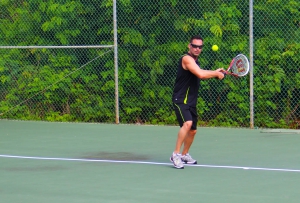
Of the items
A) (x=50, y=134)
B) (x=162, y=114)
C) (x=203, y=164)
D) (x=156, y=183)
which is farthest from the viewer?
(x=162, y=114)

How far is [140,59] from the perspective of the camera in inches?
595

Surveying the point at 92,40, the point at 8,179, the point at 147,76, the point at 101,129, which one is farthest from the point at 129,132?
the point at 8,179

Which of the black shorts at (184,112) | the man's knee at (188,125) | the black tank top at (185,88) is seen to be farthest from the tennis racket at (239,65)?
the man's knee at (188,125)

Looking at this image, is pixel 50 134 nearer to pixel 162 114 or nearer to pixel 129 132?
pixel 129 132

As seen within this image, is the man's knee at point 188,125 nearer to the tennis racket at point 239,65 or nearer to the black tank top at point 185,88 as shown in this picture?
the black tank top at point 185,88

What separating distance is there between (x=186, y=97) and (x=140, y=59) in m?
5.49

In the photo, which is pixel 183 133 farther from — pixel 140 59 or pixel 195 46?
pixel 140 59

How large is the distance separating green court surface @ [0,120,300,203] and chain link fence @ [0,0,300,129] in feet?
2.89

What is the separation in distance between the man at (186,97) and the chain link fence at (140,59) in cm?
447

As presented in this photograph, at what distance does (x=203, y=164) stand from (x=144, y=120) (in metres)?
5.33

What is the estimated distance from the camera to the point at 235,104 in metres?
14.3

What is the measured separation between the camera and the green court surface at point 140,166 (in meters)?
7.84

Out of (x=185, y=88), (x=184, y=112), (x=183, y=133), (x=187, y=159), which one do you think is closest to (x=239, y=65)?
(x=185, y=88)

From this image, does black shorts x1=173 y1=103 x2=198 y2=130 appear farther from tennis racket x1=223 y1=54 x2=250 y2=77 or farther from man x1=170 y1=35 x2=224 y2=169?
tennis racket x1=223 y1=54 x2=250 y2=77
